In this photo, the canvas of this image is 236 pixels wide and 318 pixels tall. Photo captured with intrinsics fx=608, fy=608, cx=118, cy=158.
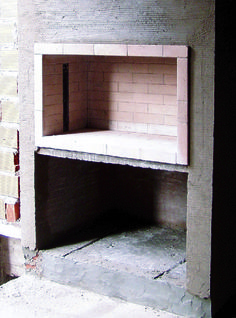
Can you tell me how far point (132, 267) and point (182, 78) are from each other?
4.39ft

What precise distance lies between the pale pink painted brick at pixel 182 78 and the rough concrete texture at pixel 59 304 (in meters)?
1.39

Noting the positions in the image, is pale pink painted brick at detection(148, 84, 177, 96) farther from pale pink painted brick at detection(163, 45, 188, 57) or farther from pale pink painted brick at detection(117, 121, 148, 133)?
pale pink painted brick at detection(163, 45, 188, 57)

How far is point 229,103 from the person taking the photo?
3682 millimetres

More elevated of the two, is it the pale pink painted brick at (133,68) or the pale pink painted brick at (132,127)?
the pale pink painted brick at (133,68)

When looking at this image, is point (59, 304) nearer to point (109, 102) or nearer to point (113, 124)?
point (113, 124)

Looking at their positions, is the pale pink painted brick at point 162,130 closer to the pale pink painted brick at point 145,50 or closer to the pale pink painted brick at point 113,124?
the pale pink painted brick at point 113,124

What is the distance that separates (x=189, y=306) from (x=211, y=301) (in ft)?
0.50

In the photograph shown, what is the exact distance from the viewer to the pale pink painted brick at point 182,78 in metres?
3.53

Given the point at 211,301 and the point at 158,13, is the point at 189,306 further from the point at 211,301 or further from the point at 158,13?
the point at 158,13

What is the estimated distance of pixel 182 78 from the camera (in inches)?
140

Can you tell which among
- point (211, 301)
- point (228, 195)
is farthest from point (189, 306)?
point (228, 195)

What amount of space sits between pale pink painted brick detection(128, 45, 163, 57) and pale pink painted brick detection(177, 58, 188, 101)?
15 centimetres

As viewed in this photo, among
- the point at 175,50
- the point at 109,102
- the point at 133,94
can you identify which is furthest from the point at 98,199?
the point at 175,50

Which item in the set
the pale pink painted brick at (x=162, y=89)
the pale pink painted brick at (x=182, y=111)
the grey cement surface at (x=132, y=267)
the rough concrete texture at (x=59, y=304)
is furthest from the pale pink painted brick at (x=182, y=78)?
the rough concrete texture at (x=59, y=304)
